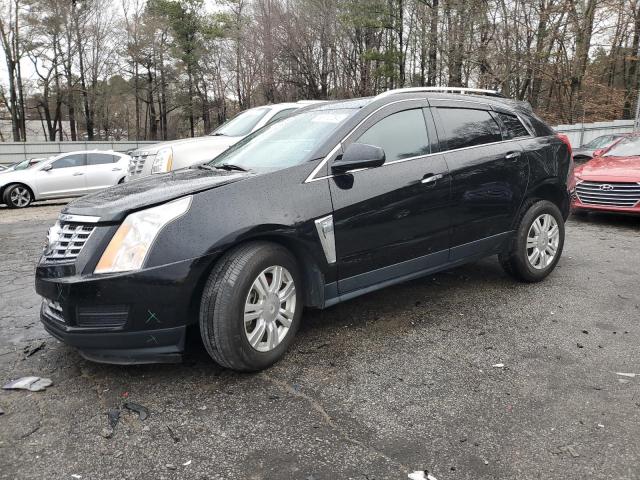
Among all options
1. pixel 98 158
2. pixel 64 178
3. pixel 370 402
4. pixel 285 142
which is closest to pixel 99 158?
pixel 98 158

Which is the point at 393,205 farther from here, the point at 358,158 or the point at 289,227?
the point at 289,227

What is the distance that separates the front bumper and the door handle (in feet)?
5.91

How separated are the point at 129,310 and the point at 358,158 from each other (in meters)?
1.68

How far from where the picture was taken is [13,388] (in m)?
2.94

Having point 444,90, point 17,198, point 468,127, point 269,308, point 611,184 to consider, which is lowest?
point 269,308

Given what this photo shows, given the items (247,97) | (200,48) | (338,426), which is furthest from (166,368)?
(200,48)

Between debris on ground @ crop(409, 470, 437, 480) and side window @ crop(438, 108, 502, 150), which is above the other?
side window @ crop(438, 108, 502, 150)

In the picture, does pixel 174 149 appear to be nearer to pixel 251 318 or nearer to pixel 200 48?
pixel 251 318

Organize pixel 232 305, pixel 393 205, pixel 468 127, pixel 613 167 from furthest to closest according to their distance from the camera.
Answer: pixel 613 167 → pixel 468 127 → pixel 393 205 → pixel 232 305

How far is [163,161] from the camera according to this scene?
293 inches

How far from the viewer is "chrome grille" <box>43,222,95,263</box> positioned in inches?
111

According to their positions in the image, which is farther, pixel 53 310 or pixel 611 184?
pixel 611 184

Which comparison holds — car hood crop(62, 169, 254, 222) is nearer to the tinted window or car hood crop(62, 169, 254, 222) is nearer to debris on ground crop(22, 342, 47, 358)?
debris on ground crop(22, 342, 47, 358)

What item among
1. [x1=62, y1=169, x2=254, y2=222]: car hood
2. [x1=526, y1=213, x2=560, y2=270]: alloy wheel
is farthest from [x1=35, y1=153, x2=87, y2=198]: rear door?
[x1=526, y1=213, x2=560, y2=270]: alloy wheel
